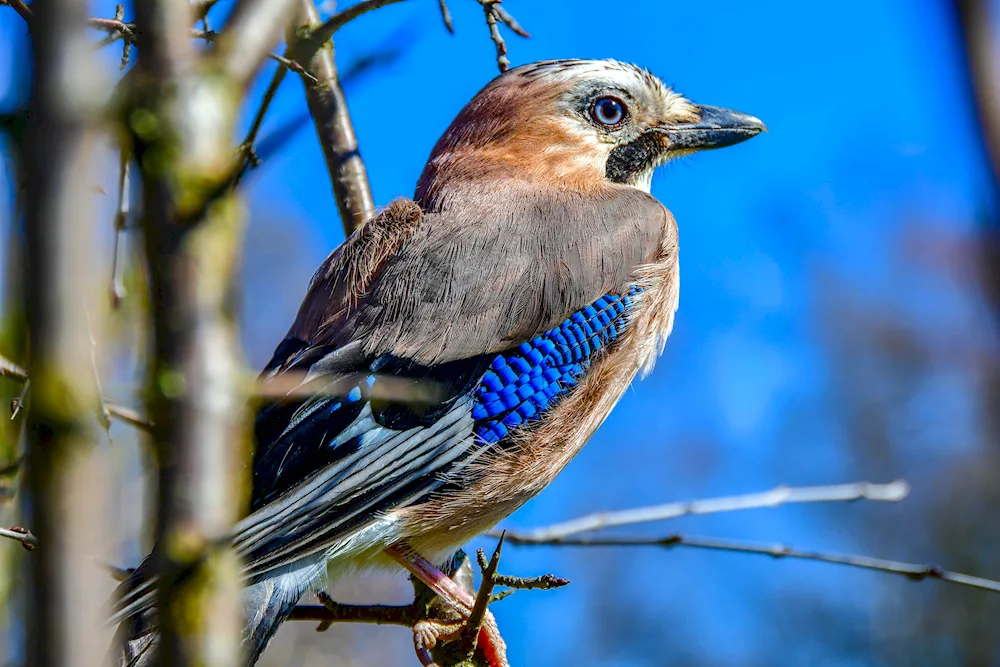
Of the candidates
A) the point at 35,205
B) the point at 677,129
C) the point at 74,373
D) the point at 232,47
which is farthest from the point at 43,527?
the point at 677,129

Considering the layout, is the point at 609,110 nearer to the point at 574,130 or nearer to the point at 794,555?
the point at 574,130

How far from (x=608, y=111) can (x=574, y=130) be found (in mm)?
186

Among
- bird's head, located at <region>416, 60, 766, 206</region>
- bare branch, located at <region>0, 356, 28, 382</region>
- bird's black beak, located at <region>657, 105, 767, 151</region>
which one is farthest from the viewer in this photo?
bird's black beak, located at <region>657, 105, 767, 151</region>

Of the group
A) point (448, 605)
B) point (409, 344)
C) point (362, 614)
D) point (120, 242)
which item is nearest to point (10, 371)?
point (120, 242)

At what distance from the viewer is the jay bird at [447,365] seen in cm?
296

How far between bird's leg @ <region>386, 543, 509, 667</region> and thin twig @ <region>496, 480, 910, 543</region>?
374 millimetres

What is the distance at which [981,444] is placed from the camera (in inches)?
580

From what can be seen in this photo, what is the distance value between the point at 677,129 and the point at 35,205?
11.1 ft

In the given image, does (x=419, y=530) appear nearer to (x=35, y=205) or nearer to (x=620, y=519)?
(x=620, y=519)

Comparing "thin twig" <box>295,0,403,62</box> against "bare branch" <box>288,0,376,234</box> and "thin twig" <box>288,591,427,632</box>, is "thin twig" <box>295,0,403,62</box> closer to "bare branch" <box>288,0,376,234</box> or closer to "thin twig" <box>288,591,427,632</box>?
"bare branch" <box>288,0,376,234</box>

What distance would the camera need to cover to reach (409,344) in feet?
10.3

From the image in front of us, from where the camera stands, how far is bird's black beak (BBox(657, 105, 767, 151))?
419 centimetres

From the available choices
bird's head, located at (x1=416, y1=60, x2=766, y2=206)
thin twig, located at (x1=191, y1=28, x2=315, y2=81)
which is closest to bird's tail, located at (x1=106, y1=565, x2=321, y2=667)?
thin twig, located at (x1=191, y1=28, x2=315, y2=81)

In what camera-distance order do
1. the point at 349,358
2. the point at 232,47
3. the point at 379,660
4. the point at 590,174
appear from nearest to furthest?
the point at 232,47 → the point at 349,358 → the point at 590,174 → the point at 379,660
